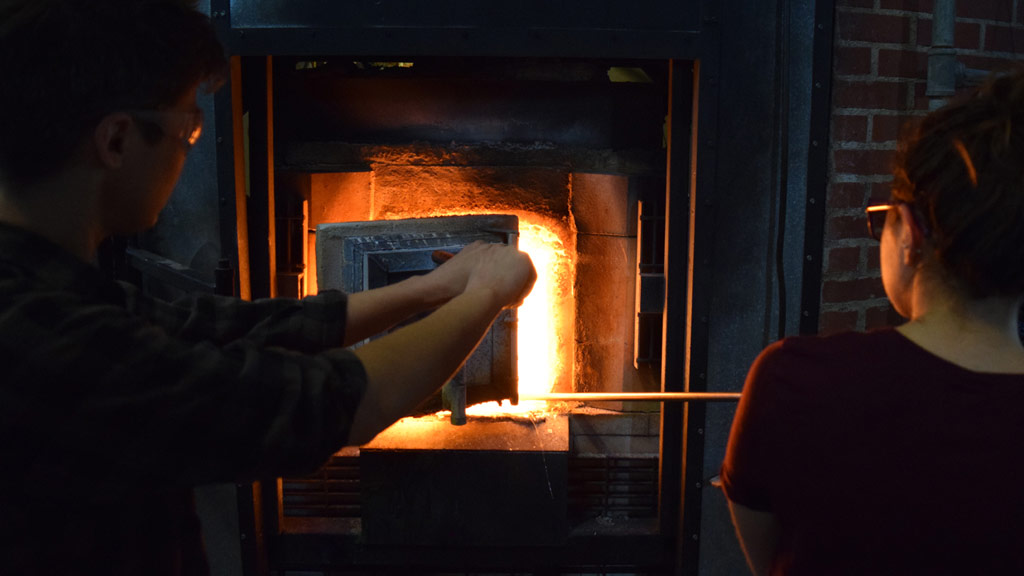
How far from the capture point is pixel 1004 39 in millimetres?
2248

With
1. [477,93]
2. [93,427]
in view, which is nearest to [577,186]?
[477,93]

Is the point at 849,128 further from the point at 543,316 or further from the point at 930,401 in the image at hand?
the point at 930,401

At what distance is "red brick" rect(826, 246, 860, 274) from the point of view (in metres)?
2.16

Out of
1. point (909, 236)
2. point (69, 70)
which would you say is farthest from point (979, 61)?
point (69, 70)

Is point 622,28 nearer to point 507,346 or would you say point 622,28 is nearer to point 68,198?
point 507,346

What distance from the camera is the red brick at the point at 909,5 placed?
209 cm

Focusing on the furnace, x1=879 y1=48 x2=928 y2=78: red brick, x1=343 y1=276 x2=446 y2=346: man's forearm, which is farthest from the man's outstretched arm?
x1=879 y1=48 x2=928 y2=78: red brick

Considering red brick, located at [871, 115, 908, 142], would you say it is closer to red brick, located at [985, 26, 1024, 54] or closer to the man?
red brick, located at [985, 26, 1024, 54]

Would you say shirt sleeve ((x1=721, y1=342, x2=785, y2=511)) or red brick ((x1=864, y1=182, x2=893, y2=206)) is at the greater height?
red brick ((x1=864, y1=182, x2=893, y2=206))

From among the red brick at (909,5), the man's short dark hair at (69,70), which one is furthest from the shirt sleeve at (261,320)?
the red brick at (909,5)

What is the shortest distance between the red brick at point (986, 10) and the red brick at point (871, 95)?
0.88ft

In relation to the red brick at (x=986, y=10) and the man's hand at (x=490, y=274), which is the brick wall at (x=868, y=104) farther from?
the man's hand at (x=490, y=274)

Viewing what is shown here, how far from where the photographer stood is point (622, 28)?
200 cm

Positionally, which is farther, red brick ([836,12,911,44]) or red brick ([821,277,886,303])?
red brick ([821,277,886,303])
